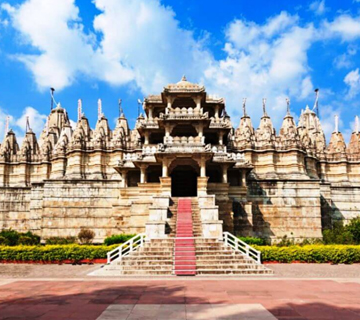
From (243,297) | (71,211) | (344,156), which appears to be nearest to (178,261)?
(243,297)

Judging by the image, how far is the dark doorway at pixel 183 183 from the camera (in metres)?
32.4

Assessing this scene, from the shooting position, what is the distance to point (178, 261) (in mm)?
17375

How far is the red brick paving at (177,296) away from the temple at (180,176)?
6.86m

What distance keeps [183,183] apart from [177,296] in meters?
21.7

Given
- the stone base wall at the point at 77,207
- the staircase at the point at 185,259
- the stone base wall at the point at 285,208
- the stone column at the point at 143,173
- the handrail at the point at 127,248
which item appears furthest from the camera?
the stone base wall at the point at 77,207

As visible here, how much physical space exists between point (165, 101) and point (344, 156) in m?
24.4

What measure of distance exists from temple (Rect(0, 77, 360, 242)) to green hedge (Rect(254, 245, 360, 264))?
3400mm

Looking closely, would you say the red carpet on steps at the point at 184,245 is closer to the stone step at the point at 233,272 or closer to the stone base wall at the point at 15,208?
the stone step at the point at 233,272

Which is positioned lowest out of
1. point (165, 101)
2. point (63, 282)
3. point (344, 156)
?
point (63, 282)

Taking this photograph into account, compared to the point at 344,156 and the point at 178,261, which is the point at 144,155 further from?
the point at 344,156

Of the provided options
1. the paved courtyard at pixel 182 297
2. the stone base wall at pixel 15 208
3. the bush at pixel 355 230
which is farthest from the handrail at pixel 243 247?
the stone base wall at pixel 15 208

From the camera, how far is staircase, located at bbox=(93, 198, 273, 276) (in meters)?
16.8

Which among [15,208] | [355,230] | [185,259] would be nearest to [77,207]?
[15,208]

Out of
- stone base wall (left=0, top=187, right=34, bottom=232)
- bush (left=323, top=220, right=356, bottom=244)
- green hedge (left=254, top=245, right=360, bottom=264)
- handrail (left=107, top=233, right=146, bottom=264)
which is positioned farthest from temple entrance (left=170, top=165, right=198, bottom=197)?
stone base wall (left=0, top=187, right=34, bottom=232)
